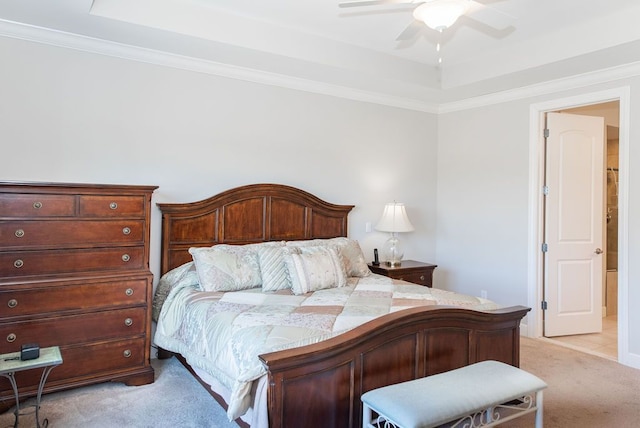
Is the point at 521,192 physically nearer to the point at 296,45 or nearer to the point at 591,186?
the point at 591,186

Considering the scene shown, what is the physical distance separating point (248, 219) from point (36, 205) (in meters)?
1.67

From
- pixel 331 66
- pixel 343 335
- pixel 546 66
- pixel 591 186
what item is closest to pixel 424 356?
pixel 343 335

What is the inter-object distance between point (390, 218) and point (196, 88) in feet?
7.48

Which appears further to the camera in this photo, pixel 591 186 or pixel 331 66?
pixel 591 186

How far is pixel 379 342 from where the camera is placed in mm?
2266

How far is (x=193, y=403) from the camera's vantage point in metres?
2.86

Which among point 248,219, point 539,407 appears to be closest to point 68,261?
point 248,219

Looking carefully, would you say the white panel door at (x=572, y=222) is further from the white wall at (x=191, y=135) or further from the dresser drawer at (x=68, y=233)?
the dresser drawer at (x=68, y=233)

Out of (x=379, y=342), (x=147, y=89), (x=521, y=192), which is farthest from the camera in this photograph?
(x=521, y=192)

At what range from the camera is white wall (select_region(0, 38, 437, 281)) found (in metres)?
3.21

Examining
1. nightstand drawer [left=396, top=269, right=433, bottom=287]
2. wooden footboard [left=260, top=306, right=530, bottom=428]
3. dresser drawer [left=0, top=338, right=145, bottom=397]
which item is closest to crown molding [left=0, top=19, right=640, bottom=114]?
nightstand drawer [left=396, top=269, right=433, bottom=287]

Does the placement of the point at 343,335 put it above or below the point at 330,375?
above

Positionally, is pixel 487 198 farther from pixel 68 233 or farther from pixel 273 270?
pixel 68 233

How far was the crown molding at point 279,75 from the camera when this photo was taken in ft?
10.5
